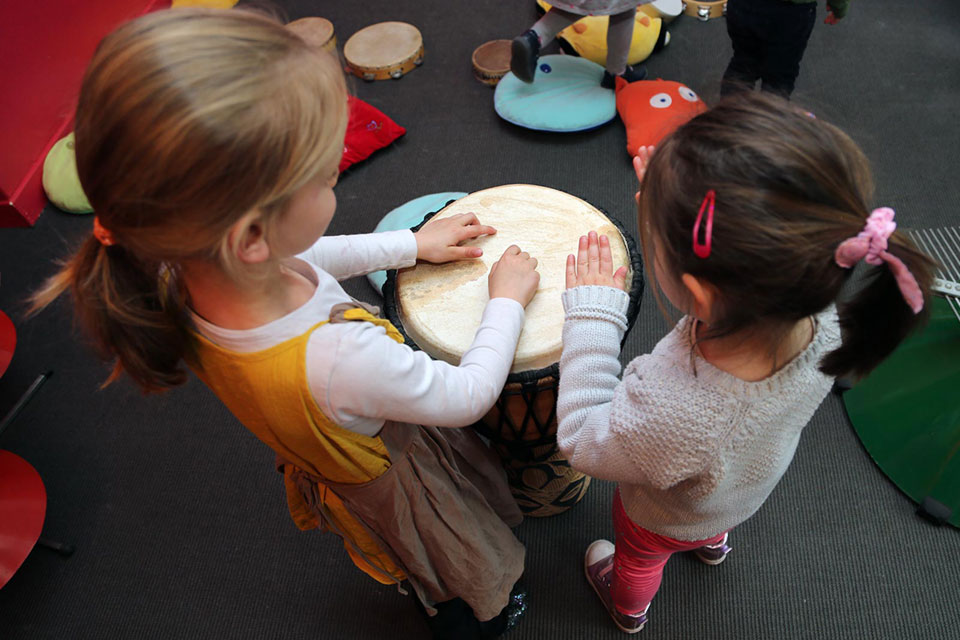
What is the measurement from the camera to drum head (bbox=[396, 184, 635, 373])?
1078 millimetres

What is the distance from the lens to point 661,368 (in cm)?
84

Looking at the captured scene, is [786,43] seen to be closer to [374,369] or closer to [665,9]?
[665,9]

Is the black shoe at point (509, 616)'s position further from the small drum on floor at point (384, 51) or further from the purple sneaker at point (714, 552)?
the small drum on floor at point (384, 51)

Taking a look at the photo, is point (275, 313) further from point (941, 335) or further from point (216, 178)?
point (941, 335)

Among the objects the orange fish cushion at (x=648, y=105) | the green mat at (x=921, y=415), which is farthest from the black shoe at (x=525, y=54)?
the green mat at (x=921, y=415)

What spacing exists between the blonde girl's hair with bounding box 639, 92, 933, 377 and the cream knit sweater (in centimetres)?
8

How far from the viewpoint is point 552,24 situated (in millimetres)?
2447

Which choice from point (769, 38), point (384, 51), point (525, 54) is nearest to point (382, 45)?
point (384, 51)

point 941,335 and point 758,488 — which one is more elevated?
point 758,488

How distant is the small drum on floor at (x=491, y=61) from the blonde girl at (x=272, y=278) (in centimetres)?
169

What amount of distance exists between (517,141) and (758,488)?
180 centimetres

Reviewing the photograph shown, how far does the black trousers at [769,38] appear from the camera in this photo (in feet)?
6.80

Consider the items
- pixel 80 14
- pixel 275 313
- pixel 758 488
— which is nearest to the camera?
pixel 275 313

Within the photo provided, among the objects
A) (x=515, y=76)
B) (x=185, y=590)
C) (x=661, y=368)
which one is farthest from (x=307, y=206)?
(x=515, y=76)
